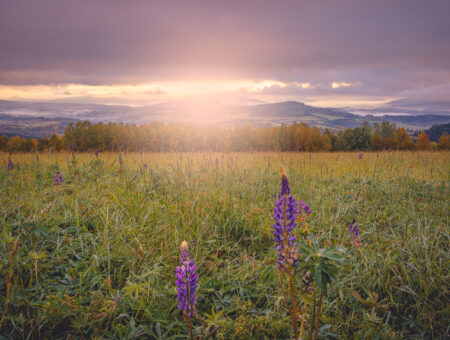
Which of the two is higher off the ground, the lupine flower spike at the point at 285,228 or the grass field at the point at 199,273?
the lupine flower spike at the point at 285,228

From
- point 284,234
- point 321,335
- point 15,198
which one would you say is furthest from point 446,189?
point 15,198

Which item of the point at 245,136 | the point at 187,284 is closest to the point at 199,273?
the point at 187,284

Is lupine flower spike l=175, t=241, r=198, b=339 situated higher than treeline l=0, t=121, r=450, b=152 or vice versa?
treeline l=0, t=121, r=450, b=152

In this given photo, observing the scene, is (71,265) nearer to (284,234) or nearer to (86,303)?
(86,303)

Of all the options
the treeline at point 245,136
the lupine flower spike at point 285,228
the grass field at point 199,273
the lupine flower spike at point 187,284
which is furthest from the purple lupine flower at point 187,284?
the treeline at point 245,136

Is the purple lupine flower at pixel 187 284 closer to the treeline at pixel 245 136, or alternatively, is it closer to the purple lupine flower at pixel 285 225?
the purple lupine flower at pixel 285 225

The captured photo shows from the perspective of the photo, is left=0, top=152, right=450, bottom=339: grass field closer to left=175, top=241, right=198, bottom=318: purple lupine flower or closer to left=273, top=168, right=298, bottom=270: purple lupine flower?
left=273, top=168, right=298, bottom=270: purple lupine flower

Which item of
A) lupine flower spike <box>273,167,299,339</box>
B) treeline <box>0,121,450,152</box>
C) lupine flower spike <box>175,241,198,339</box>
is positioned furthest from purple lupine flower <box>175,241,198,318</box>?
treeline <box>0,121,450,152</box>

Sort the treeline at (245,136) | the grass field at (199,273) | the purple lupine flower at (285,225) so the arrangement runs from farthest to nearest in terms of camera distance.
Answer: the treeline at (245,136)
the grass field at (199,273)
the purple lupine flower at (285,225)

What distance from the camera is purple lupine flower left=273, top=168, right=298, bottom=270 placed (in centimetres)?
151

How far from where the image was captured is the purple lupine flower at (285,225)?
1.51 metres

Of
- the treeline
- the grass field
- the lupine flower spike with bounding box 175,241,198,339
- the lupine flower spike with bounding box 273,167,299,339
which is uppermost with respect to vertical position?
the treeline

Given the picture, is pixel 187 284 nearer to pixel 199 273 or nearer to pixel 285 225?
pixel 285 225

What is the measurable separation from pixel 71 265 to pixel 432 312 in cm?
385
